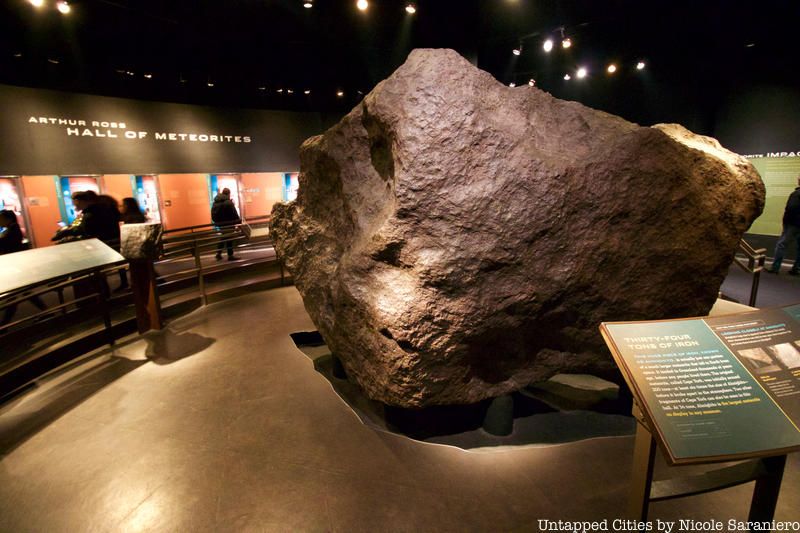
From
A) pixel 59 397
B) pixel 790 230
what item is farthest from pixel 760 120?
pixel 59 397

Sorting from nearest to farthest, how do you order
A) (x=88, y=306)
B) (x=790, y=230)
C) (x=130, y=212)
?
(x=88, y=306), (x=130, y=212), (x=790, y=230)

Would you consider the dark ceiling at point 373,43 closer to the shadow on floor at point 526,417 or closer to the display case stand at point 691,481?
the shadow on floor at point 526,417

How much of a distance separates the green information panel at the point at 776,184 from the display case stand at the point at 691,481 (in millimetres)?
7343

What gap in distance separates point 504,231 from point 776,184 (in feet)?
26.8

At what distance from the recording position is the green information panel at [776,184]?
6996mm

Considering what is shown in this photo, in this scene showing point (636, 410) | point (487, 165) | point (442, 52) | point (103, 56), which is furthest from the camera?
point (103, 56)

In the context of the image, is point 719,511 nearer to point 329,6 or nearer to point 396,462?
point 396,462

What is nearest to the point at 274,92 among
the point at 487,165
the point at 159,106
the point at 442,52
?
the point at 159,106

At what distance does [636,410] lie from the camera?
1.42m

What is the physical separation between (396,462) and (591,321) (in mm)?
1423

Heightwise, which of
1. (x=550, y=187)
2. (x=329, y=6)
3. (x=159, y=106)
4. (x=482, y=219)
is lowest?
(x=482, y=219)

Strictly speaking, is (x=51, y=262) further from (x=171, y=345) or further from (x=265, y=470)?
(x=265, y=470)

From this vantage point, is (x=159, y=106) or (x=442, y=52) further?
(x=159, y=106)

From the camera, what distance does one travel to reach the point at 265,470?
2.27 m
